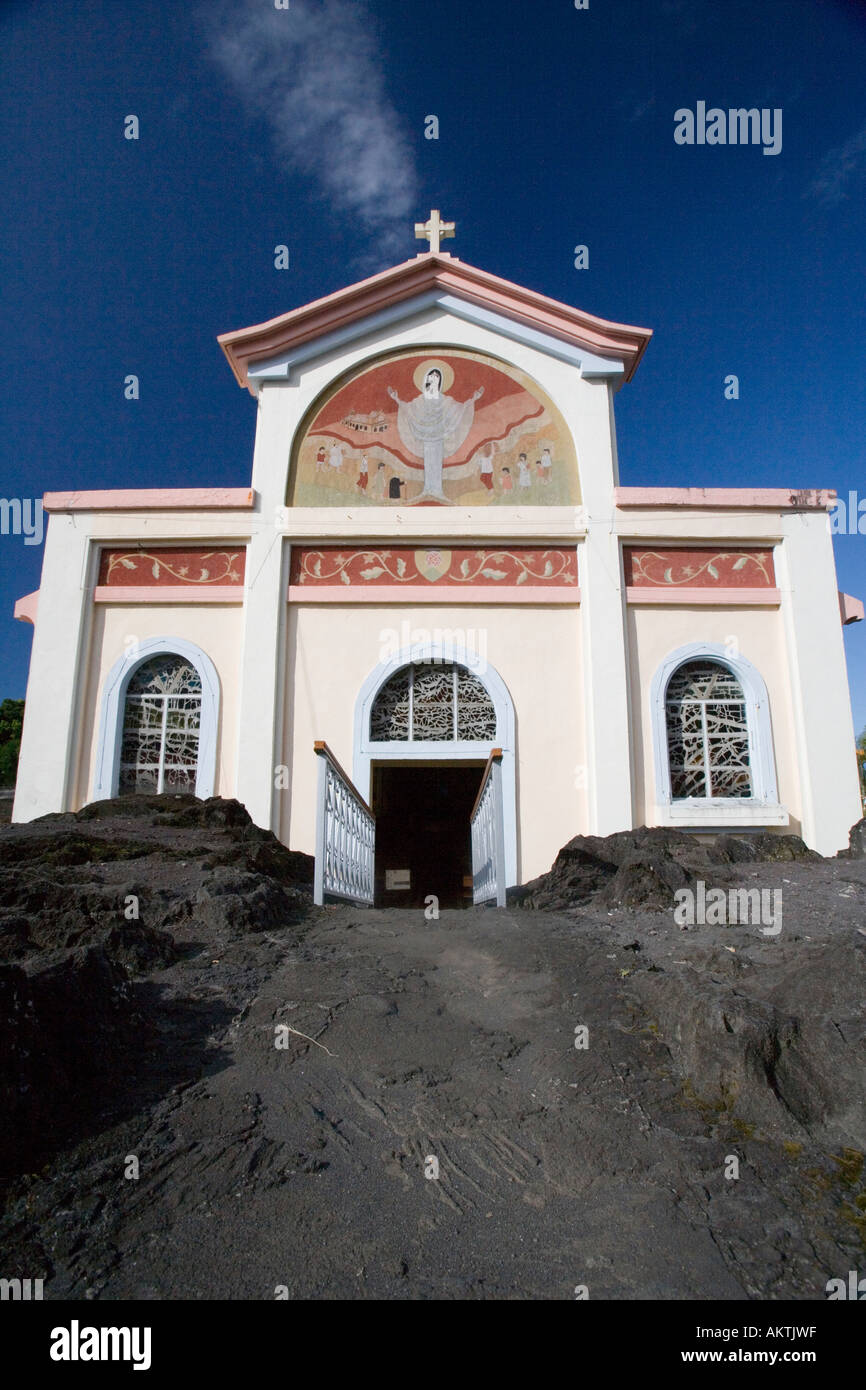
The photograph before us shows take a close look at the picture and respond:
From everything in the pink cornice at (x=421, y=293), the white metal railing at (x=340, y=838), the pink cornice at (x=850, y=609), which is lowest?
the white metal railing at (x=340, y=838)

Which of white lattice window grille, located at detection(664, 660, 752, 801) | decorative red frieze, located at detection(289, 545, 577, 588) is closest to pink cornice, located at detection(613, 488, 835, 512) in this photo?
decorative red frieze, located at detection(289, 545, 577, 588)

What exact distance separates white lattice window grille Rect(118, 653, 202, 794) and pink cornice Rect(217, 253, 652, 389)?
169 inches

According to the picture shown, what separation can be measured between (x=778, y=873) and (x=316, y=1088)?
5462mm

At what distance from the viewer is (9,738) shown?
Answer: 27.1 metres

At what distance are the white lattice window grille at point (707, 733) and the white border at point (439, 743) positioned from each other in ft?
6.48

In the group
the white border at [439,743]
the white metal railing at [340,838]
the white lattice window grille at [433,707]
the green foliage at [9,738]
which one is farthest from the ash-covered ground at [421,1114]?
the green foliage at [9,738]

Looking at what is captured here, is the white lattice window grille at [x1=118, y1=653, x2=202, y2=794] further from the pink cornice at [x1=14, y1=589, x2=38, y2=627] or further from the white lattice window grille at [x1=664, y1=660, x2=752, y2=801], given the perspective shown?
the white lattice window grille at [x1=664, y1=660, x2=752, y2=801]

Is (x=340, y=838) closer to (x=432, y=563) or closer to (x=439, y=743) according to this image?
(x=439, y=743)

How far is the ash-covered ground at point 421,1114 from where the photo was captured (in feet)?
6.57

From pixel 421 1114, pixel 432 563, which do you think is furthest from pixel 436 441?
pixel 421 1114

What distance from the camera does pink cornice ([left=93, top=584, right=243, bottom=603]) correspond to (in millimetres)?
9828

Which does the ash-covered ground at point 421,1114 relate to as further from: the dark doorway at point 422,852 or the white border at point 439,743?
the dark doorway at point 422,852

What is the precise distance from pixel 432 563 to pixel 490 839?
380cm
